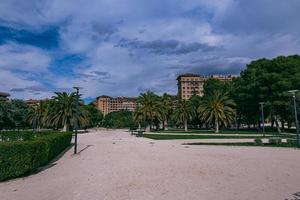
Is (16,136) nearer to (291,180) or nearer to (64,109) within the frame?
(64,109)

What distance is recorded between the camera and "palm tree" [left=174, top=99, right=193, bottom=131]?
7475 cm

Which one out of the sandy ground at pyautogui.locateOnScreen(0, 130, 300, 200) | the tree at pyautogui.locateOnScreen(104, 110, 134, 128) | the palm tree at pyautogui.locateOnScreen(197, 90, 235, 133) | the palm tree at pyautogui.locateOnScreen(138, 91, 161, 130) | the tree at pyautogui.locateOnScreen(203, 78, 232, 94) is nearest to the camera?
the sandy ground at pyautogui.locateOnScreen(0, 130, 300, 200)

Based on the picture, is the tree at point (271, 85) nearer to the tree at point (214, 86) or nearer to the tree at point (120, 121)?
the tree at point (214, 86)

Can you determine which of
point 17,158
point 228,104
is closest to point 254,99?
point 228,104

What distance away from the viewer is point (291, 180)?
10023 millimetres

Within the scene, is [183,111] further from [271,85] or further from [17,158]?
[17,158]

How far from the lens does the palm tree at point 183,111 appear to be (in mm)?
74750

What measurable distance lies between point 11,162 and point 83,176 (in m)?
2.81

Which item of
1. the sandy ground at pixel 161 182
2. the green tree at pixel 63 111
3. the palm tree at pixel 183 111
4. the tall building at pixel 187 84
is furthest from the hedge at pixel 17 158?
the tall building at pixel 187 84

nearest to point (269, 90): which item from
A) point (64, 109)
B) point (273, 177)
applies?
point (64, 109)

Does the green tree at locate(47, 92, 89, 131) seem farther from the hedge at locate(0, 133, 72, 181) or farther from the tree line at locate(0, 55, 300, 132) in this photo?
the hedge at locate(0, 133, 72, 181)

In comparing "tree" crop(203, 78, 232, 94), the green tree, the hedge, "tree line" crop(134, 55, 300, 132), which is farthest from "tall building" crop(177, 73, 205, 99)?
the hedge

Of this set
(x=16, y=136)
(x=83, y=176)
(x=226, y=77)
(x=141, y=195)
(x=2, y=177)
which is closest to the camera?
(x=141, y=195)

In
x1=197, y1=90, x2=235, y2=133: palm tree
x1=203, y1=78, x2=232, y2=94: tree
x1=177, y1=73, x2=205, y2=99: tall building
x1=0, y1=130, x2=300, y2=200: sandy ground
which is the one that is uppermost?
x1=177, y1=73, x2=205, y2=99: tall building
